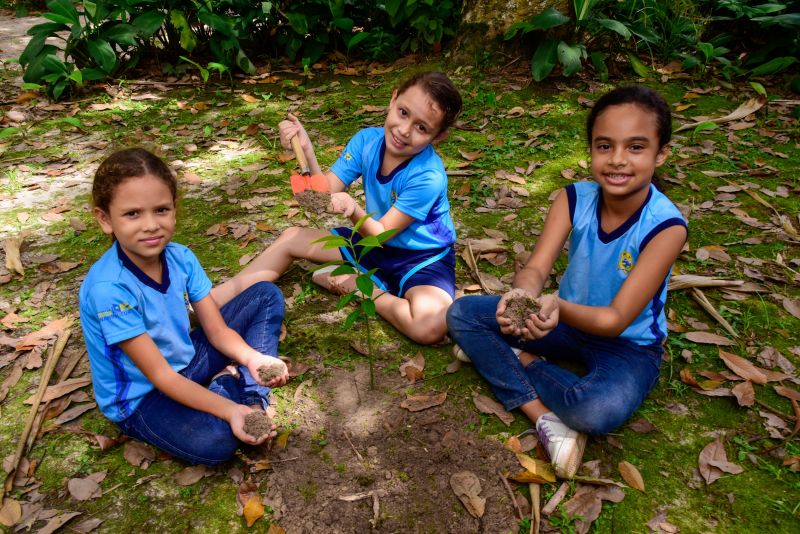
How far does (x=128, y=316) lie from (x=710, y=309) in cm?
266

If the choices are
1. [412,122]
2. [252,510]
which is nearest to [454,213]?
[412,122]

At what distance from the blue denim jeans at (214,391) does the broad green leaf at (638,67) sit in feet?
14.3

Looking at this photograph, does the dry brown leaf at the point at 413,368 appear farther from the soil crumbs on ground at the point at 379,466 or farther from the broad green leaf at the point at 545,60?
the broad green leaf at the point at 545,60

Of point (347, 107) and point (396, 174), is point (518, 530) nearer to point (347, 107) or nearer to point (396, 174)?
point (396, 174)

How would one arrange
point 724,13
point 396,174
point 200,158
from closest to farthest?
point 396,174 < point 200,158 < point 724,13

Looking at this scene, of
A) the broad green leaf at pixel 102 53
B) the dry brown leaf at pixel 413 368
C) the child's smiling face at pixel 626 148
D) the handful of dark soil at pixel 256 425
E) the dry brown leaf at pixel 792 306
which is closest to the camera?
the handful of dark soil at pixel 256 425

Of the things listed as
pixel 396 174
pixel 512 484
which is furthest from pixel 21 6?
pixel 512 484

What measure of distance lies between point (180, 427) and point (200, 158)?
306cm

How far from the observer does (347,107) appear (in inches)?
213

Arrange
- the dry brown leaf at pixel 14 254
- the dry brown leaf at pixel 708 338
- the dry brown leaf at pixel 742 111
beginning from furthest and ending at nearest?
the dry brown leaf at pixel 742 111
the dry brown leaf at pixel 14 254
the dry brown leaf at pixel 708 338

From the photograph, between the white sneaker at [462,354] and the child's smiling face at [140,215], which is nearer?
the child's smiling face at [140,215]

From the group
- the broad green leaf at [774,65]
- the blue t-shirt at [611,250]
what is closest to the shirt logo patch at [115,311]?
the blue t-shirt at [611,250]

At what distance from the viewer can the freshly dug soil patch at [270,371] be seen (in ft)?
7.35

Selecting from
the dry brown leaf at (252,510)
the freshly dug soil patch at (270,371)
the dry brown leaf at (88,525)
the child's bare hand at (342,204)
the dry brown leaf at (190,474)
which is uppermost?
the child's bare hand at (342,204)
